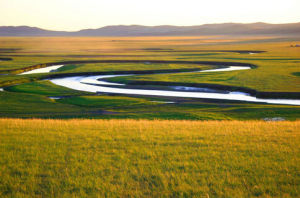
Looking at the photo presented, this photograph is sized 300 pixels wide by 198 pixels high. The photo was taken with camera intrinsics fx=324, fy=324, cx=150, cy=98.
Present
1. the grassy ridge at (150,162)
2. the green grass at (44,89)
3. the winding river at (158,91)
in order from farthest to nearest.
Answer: the green grass at (44,89)
the winding river at (158,91)
the grassy ridge at (150,162)

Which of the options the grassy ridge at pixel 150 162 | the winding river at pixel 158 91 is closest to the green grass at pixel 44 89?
the winding river at pixel 158 91

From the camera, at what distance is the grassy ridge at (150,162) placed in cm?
888

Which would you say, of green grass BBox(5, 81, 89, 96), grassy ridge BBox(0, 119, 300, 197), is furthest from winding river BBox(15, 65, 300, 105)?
grassy ridge BBox(0, 119, 300, 197)

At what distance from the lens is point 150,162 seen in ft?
36.4

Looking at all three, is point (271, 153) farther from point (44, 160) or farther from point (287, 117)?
point (287, 117)

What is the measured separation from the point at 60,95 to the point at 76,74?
23743 millimetres

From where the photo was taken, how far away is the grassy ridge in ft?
29.1

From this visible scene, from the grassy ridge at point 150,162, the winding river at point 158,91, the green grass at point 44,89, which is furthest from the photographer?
the green grass at point 44,89

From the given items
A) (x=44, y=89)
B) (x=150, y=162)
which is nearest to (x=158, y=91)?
(x=44, y=89)

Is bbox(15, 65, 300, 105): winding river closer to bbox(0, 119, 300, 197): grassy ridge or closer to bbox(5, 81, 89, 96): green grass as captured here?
bbox(5, 81, 89, 96): green grass

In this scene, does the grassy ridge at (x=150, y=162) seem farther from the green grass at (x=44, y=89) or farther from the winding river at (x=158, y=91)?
the green grass at (x=44, y=89)

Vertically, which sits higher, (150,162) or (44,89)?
(150,162)

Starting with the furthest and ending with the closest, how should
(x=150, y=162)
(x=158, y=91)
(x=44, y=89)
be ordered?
(x=44, y=89)
(x=158, y=91)
(x=150, y=162)

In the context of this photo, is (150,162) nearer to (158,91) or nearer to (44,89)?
(158,91)
